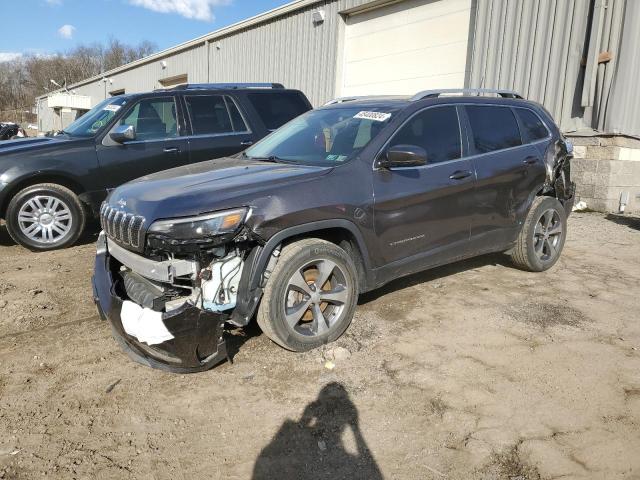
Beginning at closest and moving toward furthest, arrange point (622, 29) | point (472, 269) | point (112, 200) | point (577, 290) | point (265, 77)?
point (112, 200), point (577, 290), point (472, 269), point (622, 29), point (265, 77)

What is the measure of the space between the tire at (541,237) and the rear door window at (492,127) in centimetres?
74

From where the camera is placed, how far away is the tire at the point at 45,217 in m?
5.94

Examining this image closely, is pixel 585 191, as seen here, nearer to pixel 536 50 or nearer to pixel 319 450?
pixel 536 50

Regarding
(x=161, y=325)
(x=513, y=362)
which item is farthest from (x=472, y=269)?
(x=161, y=325)

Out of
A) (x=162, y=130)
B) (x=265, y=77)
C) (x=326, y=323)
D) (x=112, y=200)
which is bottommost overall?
(x=326, y=323)

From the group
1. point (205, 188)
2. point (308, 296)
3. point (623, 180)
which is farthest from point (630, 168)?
point (205, 188)

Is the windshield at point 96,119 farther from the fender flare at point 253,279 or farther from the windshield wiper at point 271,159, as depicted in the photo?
the fender flare at point 253,279

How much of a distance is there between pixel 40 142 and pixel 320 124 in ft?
12.1

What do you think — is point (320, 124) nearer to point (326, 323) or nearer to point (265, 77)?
point (326, 323)

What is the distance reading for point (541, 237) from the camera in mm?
5352

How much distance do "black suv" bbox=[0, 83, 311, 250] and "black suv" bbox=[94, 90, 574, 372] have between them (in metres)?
2.35

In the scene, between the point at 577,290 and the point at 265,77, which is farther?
the point at 265,77

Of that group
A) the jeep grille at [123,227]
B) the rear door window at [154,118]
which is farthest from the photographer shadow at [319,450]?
the rear door window at [154,118]

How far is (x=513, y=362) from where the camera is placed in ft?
11.5
